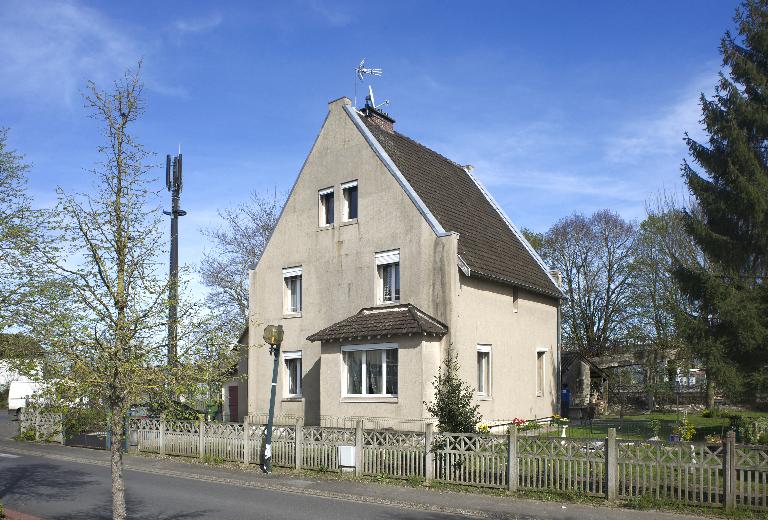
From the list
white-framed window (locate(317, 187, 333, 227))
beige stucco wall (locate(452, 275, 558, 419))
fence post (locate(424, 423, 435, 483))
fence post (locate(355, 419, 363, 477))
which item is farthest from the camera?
white-framed window (locate(317, 187, 333, 227))

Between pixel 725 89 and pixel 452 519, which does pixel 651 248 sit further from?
pixel 452 519

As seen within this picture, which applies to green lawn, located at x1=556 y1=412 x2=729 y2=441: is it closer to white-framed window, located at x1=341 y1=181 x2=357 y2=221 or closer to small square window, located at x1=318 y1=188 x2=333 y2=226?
white-framed window, located at x1=341 y1=181 x2=357 y2=221

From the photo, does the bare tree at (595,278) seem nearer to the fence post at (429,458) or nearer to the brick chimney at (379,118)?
the brick chimney at (379,118)

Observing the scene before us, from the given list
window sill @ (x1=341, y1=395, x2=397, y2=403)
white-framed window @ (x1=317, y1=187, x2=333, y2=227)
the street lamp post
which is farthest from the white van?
the street lamp post

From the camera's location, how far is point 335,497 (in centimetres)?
1480

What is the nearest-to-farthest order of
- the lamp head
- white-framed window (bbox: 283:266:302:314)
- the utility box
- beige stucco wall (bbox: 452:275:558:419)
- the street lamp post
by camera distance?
the utility box < the street lamp post < the lamp head < beige stucco wall (bbox: 452:275:558:419) < white-framed window (bbox: 283:266:302:314)

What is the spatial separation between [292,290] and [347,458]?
34.9 ft

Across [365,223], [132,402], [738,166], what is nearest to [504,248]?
[365,223]

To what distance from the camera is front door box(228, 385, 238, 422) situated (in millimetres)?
32688

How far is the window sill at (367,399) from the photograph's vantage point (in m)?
21.0

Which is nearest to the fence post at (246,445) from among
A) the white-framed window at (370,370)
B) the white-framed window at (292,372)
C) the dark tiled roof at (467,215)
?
the white-framed window at (370,370)

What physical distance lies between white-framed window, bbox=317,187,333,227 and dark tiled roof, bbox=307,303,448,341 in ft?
13.5

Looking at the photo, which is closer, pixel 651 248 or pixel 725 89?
pixel 725 89

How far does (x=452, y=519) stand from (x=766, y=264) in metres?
16.4
